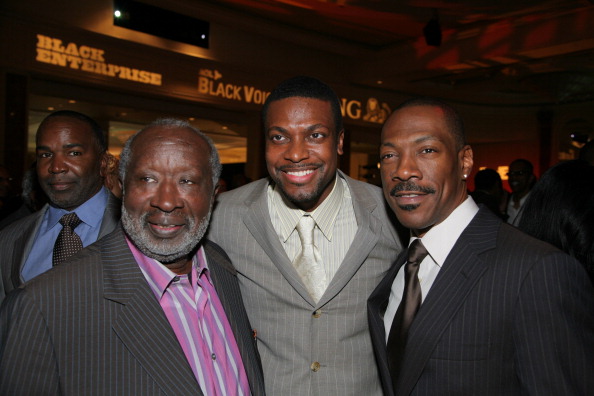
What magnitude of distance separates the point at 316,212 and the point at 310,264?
9.2 inches

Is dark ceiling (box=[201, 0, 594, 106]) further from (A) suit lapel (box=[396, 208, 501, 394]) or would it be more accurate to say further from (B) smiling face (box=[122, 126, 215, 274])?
(A) suit lapel (box=[396, 208, 501, 394])

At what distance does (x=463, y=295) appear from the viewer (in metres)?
1.51

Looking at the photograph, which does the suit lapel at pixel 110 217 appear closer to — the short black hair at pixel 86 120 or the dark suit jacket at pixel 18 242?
the dark suit jacket at pixel 18 242

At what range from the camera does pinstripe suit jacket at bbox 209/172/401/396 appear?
6.36ft

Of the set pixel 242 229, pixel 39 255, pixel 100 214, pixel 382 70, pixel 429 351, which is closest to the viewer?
pixel 429 351

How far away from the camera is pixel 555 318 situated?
132 centimetres

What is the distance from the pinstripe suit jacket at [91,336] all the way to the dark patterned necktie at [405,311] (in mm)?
676

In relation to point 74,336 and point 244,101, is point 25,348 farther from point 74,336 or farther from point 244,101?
point 244,101

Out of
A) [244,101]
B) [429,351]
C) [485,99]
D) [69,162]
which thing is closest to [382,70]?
[244,101]

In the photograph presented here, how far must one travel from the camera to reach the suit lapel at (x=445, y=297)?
152 centimetres

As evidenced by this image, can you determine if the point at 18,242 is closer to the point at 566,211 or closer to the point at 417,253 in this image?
the point at 417,253

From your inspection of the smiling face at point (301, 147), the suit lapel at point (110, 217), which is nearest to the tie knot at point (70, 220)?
the suit lapel at point (110, 217)

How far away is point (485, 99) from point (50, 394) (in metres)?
16.2

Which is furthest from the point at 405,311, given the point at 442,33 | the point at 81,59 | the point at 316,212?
the point at 442,33
